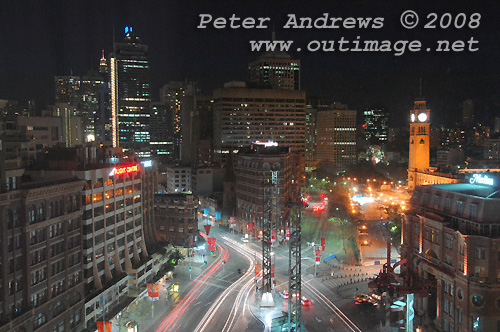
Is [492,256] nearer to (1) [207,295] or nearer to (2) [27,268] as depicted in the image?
(1) [207,295]

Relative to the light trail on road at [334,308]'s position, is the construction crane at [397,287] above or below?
above

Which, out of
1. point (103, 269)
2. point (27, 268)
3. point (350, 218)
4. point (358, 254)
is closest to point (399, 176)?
point (350, 218)

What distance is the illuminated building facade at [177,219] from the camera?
2899 inches

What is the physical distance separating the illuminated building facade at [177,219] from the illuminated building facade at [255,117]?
74249 millimetres

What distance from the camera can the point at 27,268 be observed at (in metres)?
36.1

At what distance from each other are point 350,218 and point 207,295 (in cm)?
3999

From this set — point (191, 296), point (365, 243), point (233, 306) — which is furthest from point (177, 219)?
point (365, 243)

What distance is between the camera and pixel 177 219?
74.2 metres

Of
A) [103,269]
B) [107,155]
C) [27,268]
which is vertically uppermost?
[107,155]

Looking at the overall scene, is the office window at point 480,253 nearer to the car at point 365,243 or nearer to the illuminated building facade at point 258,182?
the car at point 365,243

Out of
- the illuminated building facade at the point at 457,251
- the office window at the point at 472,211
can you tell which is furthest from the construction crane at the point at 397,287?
the office window at the point at 472,211

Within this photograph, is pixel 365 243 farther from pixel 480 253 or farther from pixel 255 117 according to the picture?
pixel 255 117

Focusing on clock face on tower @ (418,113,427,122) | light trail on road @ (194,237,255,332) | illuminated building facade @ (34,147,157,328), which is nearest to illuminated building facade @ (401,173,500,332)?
light trail on road @ (194,237,255,332)

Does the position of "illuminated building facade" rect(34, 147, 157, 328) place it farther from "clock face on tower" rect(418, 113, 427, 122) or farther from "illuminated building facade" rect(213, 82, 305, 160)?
"illuminated building facade" rect(213, 82, 305, 160)
